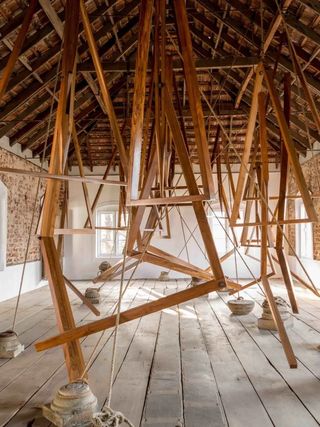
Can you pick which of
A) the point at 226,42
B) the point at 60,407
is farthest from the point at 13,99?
the point at 60,407

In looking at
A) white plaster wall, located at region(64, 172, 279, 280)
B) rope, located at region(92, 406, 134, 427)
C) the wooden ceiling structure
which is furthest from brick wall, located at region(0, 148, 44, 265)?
rope, located at region(92, 406, 134, 427)

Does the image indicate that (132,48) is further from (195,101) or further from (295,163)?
(195,101)

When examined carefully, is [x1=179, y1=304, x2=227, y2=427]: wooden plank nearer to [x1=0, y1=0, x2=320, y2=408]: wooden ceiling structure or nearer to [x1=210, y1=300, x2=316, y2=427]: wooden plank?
[x1=210, y1=300, x2=316, y2=427]: wooden plank

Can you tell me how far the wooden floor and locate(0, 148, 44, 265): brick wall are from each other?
3.77 meters

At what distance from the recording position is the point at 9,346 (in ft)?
15.7

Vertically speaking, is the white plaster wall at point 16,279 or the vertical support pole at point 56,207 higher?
the vertical support pole at point 56,207

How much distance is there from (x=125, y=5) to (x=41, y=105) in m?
2.78

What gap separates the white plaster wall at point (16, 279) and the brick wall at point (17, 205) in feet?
0.65

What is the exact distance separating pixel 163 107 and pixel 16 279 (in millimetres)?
7811

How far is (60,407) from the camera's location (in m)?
2.95

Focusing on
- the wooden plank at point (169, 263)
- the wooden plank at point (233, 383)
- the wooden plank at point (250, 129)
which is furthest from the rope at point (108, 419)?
the wooden plank at point (250, 129)

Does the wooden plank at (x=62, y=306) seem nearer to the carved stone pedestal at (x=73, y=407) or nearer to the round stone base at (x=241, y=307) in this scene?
the carved stone pedestal at (x=73, y=407)

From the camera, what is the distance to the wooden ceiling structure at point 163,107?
3.32 metres

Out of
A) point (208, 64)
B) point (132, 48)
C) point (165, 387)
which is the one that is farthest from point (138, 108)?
point (132, 48)
